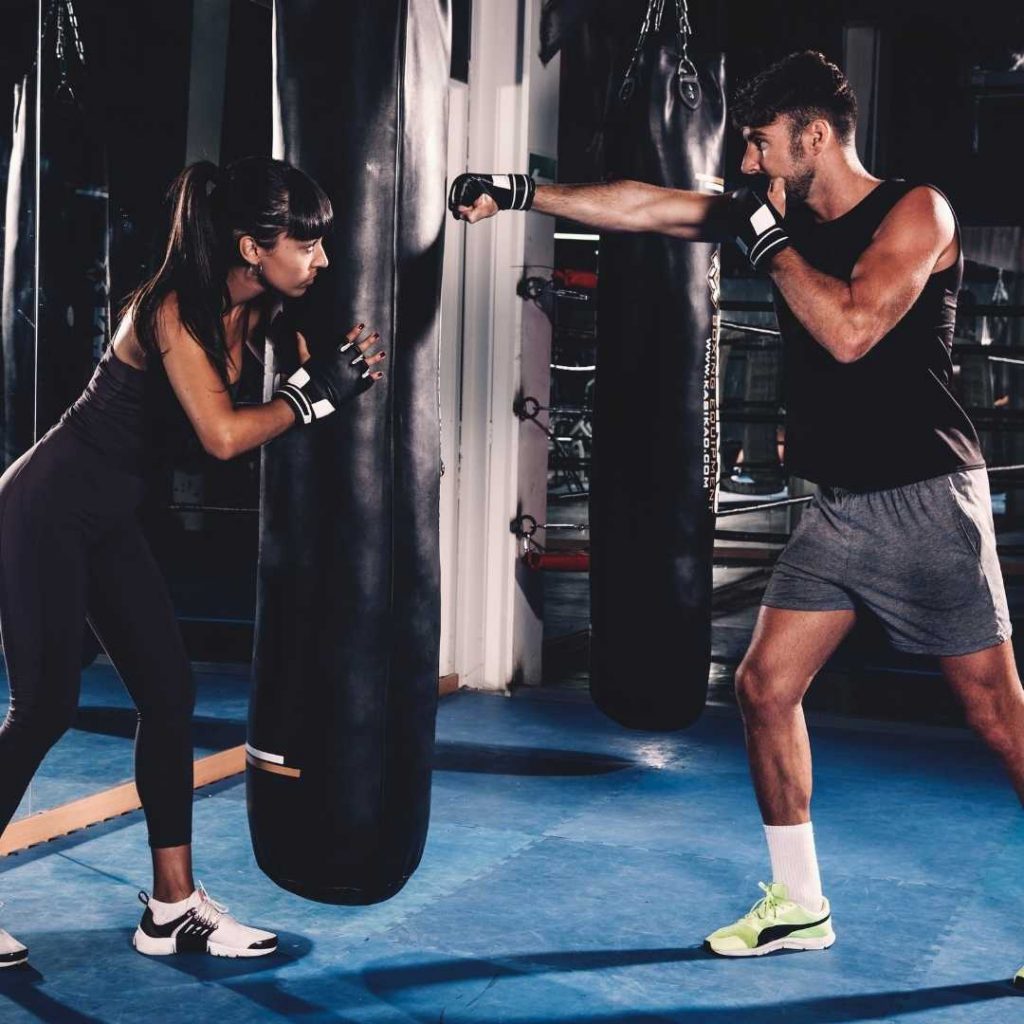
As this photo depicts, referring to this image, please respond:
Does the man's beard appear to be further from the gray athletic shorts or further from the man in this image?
the gray athletic shorts

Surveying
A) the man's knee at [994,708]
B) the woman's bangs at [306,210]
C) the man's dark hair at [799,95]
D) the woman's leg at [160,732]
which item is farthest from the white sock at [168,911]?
the man's dark hair at [799,95]

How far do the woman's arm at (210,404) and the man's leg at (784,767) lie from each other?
0.90m

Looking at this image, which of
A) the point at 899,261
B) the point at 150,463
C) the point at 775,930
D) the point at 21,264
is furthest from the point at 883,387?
the point at 21,264

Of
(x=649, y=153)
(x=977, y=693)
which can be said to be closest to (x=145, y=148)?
(x=649, y=153)

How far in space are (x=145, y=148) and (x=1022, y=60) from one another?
6.39 m

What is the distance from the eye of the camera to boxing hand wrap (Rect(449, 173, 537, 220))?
7.87 ft

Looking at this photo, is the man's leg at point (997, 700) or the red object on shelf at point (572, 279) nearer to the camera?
the man's leg at point (997, 700)

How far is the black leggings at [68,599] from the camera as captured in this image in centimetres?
230

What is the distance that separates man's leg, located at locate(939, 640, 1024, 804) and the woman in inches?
44.9

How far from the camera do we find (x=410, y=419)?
→ 7.34 ft

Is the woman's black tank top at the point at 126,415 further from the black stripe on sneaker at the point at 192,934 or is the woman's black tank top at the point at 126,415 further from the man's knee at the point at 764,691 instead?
the man's knee at the point at 764,691

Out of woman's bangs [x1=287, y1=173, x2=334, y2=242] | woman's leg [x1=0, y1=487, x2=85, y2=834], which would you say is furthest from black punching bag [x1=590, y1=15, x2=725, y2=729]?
woman's leg [x1=0, y1=487, x2=85, y2=834]

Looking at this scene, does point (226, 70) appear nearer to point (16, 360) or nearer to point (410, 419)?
point (16, 360)

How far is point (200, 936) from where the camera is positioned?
8.13ft
